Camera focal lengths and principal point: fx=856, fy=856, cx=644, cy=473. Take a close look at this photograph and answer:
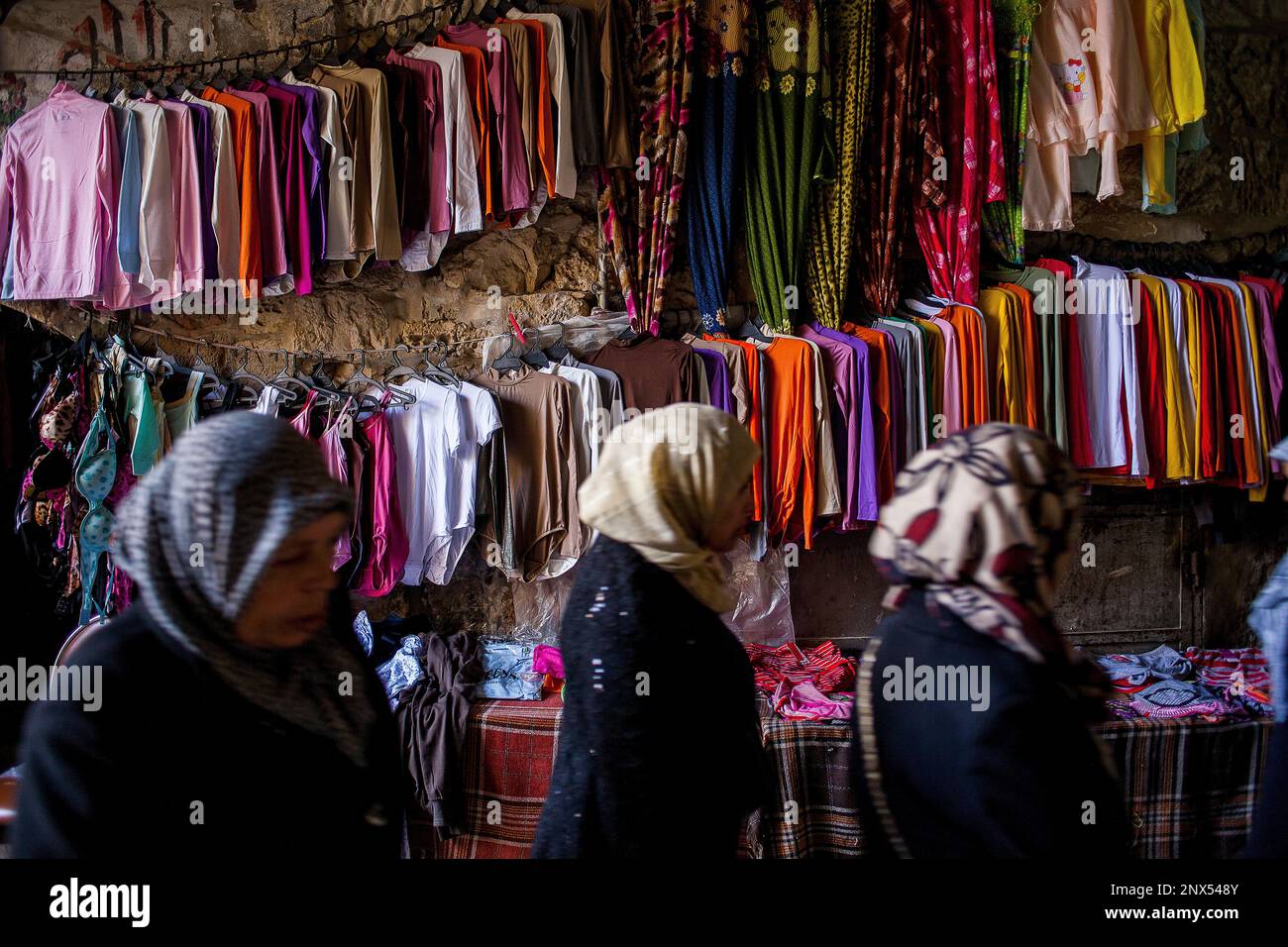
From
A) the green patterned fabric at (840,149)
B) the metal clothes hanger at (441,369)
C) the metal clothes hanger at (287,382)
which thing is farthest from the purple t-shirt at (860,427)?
the metal clothes hanger at (287,382)

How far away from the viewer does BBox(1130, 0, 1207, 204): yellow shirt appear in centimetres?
405

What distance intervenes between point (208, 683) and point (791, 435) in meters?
2.78

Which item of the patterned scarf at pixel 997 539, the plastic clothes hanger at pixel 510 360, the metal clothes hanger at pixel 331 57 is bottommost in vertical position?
the patterned scarf at pixel 997 539

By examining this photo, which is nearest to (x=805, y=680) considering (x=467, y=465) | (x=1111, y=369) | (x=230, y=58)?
(x=467, y=465)

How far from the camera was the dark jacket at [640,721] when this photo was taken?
5.55ft

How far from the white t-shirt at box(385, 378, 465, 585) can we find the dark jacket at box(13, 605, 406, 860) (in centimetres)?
234

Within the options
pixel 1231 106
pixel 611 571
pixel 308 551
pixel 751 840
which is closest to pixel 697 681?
pixel 611 571

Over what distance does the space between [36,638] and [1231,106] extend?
21.8 feet

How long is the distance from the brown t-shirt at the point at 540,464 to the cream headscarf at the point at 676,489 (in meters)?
1.87

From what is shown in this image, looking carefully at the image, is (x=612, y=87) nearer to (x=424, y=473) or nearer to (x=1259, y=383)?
(x=424, y=473)

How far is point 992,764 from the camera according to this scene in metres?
1.27

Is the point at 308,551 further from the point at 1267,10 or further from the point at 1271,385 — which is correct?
the point at 1267,10

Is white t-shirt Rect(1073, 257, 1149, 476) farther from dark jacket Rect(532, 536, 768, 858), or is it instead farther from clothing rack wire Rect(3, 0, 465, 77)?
clothing rack wire Rect(3, 0, 465, 77)

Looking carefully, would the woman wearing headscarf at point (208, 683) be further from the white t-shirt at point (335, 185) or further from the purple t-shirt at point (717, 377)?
the white t-shirt at point (335, 185)
